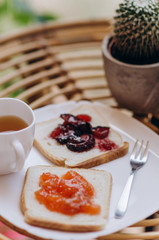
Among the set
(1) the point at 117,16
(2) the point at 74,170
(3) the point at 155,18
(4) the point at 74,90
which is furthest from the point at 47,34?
(2) the point at 74,170

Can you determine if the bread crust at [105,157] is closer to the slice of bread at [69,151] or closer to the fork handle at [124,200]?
the slice of bread at [69,151]

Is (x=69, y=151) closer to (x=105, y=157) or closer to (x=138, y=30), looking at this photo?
(x=105, y=157)

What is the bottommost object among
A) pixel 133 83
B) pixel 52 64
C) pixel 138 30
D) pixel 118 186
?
pixel 118 186

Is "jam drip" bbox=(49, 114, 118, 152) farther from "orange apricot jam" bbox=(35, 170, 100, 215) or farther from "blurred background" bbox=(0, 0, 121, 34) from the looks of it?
"blurred background" bbox=(0, 0, 121, 34)

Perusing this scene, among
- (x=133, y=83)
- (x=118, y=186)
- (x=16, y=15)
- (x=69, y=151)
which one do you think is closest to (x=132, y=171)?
(x=118, y=186)

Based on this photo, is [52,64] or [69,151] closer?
[69,151]

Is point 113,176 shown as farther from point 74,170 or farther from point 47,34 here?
point 47,34

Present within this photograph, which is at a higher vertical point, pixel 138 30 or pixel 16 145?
pixel 138 30

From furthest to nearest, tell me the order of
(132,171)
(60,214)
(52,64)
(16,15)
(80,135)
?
(16,15) < (52,64) < (80,135) < (132,171) < (60,214)

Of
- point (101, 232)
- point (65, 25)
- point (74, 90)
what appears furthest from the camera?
point (65, 25)
